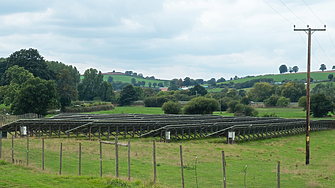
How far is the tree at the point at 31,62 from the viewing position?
304ft

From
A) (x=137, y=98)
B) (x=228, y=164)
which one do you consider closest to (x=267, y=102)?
(x=137, y=98)

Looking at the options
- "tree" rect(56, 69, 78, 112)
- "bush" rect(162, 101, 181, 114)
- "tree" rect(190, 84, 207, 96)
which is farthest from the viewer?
"tree" rect(190, 84, 207, 96)

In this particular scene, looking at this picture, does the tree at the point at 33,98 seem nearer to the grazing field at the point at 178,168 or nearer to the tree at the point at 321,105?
the grazing field at the point at 178,168

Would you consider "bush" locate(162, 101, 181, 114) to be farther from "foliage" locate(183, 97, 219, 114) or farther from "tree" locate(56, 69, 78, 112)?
"tree" locate(56, 69, 78, 112)

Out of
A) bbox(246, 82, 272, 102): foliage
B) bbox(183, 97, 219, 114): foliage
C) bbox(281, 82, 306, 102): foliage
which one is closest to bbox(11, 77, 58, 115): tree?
bbox(183, 97, 219, 114): foliage

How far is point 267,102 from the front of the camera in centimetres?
13550

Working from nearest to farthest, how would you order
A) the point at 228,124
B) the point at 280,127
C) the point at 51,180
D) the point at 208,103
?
the point at 51,180, the point at 228,124, the point at 280,127, the point at 208,103

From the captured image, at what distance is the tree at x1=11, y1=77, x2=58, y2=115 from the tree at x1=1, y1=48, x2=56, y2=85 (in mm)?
23367

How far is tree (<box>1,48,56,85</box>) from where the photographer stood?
92.5m

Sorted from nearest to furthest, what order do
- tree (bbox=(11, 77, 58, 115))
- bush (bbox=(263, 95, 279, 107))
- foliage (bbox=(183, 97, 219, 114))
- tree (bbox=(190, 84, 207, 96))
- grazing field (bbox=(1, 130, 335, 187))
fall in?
grazing field (bbox=(1, 130, 335, 187)) → tree (bbox=(11, 77, 58, 115)) → foliage (bbox=(183, 97, 219, 114)) → bush (bbox=(263, 95, 279, 107)) → tree (bbox=(190, 84, 207, 96))

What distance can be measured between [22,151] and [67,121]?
1395cm

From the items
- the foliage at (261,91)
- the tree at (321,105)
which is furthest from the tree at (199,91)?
the tree at (321,105)

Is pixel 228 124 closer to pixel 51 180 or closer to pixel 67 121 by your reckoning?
pixel 67 121

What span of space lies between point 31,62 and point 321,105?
7444cm
